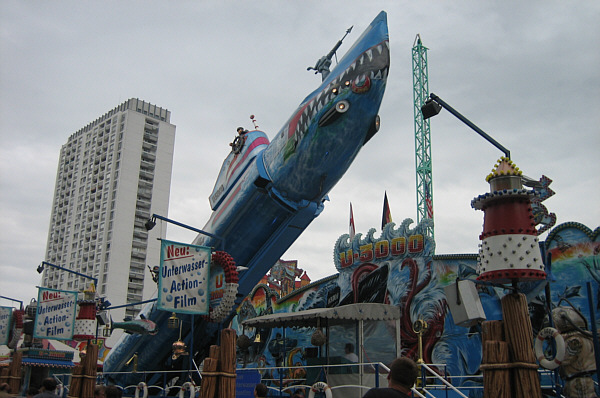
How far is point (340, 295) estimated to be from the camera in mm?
22625

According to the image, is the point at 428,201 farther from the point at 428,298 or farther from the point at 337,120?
the point at 337,120

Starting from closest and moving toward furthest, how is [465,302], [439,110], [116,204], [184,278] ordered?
[465,302] → [439,110] → [184,278] → [116,204]

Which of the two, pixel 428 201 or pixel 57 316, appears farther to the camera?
pixel 428 201

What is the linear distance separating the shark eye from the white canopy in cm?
594

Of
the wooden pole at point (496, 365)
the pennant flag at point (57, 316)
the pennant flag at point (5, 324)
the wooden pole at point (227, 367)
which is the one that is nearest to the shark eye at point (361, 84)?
the wooden pole at point (227, 367)

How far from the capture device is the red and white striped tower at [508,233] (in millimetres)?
5781

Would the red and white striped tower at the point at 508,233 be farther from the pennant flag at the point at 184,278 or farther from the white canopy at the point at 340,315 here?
the pennant flag at the point at 184,278

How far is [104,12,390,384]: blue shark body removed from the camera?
15.9 metres

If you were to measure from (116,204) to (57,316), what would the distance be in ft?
164

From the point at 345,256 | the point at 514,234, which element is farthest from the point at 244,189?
the point at 514,234

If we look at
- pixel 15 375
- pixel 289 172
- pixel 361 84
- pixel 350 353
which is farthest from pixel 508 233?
pixel 15 375

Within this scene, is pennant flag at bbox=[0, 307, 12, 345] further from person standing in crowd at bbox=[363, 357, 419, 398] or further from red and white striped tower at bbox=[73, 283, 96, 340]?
person standing in crowd at bbox=[363, 357, 419, 398]

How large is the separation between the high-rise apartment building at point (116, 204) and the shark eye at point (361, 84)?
57246 millimetres

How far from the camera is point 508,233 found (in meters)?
5.92
